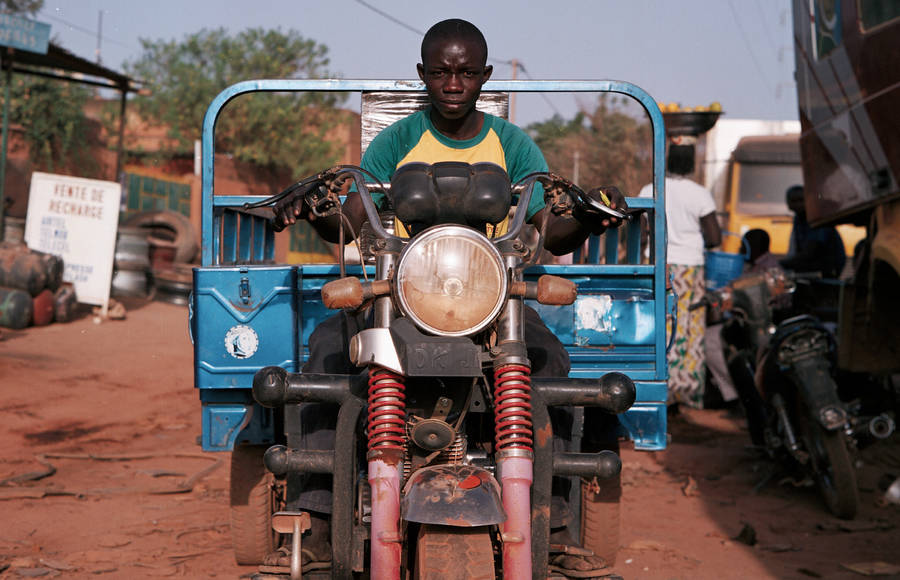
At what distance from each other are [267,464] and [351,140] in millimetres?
26147

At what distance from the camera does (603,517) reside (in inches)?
151

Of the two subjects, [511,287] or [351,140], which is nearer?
[511,287]

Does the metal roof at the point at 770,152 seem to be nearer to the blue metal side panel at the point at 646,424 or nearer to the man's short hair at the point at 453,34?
the blue metal side panel at the point at 646,424

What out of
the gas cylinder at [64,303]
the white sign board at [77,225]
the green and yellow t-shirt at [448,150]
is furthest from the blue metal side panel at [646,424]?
the white sign board at [77,225]

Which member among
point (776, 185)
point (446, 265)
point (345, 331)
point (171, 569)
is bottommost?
point (171, 569)

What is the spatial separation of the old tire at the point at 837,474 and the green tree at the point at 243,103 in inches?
795

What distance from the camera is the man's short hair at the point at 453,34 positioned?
3.13 m

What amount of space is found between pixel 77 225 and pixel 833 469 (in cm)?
1037

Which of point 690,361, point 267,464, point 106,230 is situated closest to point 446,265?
point 267,464

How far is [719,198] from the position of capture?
15469mm

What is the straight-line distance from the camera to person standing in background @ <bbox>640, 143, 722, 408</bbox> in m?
7.29

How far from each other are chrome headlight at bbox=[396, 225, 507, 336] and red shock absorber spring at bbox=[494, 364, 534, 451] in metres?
0.16

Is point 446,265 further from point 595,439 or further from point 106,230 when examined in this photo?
point 106,230

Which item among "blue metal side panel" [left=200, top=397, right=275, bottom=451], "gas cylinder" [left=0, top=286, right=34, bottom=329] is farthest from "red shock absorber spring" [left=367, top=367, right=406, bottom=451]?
"gas cylinder" [left=0, top=286, right=34, bottom=329]
